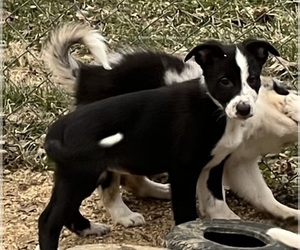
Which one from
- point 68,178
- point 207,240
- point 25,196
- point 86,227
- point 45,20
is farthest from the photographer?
point 45,20

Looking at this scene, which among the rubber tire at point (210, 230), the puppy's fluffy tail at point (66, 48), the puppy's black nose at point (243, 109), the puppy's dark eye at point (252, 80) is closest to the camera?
the rubber tire at point (210, 230)

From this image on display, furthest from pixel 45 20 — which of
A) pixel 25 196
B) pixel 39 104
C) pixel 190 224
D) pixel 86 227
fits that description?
pixel 190 224

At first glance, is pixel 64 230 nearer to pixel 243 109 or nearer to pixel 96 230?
pixel 96 230

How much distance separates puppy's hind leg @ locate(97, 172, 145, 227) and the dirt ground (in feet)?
0.11

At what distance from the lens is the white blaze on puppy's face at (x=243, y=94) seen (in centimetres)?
354

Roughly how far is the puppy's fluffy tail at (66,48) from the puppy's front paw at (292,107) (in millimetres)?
745

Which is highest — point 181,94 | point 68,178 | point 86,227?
point 181,94

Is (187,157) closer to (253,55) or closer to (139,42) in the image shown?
(253,55)

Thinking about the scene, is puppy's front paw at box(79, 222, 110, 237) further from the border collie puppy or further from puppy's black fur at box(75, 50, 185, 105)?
puppy's black fur at box(75, 50, 185, 105)

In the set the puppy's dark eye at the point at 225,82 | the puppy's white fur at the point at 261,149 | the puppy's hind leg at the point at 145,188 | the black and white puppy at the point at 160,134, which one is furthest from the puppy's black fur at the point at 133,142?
the puppy's hind leg at the point at 145,188

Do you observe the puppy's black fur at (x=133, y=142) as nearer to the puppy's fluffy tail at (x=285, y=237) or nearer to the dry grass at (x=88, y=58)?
the dry grass at (x=88, y=58)

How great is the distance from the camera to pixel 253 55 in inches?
145

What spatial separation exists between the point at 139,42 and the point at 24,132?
0.76m

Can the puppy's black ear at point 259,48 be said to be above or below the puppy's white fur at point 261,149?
above
